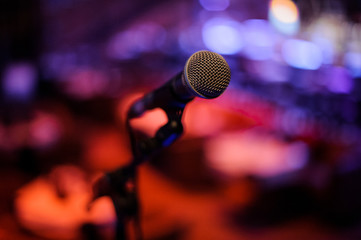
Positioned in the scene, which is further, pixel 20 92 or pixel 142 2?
pixel 142 2

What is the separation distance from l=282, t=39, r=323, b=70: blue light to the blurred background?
1.3 inches

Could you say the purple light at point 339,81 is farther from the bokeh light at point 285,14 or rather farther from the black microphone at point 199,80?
the black microphone at point 199,80

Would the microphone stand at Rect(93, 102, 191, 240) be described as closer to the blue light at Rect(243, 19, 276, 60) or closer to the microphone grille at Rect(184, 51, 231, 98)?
the microphone grille at Rect(184, 51, 231, 98)

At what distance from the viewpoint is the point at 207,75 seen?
720 millimetres

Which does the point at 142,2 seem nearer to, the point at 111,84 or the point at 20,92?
the point at 111,84

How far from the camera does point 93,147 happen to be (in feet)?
13.4

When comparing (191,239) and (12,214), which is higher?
(12,214)

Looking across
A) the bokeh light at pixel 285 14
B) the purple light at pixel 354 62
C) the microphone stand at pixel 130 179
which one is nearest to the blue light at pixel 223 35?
the bokeh light at pixel 285 14

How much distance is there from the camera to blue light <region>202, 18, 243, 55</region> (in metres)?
9.06

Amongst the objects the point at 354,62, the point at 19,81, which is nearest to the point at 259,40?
the point at 354,62

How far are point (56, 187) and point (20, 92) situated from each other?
2.56m

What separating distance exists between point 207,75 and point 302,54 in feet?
26.1

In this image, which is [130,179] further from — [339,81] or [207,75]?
[339,81]

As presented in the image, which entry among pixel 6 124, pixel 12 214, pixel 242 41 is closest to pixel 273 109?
pixel 242 41
